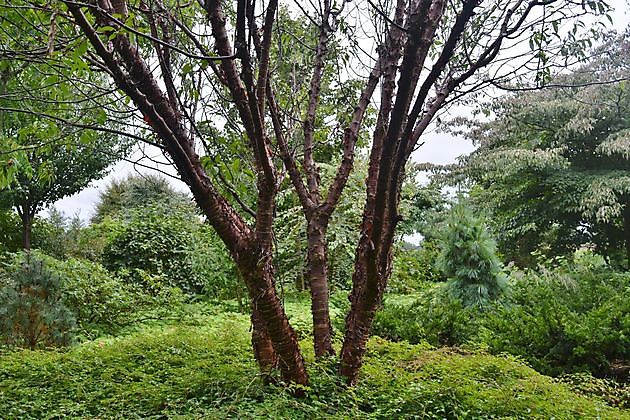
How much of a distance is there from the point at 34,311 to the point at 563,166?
24.5 feet

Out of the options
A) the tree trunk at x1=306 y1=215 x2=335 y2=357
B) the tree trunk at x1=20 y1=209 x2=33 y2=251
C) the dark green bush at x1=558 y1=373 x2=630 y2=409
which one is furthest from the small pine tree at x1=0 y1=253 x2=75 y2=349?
the tree trunk at x1=20 y1=209 x2=33 y2=251

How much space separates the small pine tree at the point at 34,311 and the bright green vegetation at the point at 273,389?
0.93 meters

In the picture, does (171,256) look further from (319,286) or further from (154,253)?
(319,286)

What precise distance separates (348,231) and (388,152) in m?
4.86

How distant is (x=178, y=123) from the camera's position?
234cm

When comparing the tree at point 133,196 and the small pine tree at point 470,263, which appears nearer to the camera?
the small pine tree at point 470,263

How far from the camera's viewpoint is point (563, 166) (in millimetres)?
7840

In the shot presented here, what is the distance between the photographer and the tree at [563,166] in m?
7.30

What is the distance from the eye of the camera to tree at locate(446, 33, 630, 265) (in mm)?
7297

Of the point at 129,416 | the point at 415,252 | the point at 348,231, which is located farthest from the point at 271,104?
the point at 415,252

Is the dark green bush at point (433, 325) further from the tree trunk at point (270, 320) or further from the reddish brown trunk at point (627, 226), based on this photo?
the reddish brown trunk at point (627, 226)

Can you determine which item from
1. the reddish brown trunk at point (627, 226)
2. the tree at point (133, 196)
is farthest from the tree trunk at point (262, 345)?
the tree at point (133, 196)

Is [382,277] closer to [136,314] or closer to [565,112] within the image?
[136,314]

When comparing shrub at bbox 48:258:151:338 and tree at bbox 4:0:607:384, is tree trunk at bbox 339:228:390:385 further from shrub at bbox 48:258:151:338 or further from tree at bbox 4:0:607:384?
shrub at bbox 48:258:151:338
